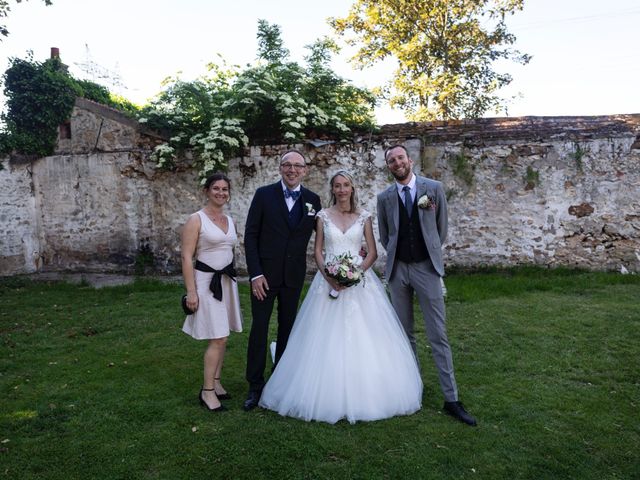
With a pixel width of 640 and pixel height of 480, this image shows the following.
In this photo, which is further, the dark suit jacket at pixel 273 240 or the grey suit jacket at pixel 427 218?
the dark suit jacket at pixel 273 240

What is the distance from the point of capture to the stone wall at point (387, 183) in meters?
9.23

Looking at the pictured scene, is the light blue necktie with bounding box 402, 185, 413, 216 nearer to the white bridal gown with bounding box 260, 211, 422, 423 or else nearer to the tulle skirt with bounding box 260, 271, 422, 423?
the white bridal gown with bounding box 260, 211, 422, 423

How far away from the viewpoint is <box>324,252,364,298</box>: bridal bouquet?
150 inches

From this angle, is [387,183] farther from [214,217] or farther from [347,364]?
[347,364]

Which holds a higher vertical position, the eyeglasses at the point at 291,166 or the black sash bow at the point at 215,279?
the eyeglasses at the point at 291,166

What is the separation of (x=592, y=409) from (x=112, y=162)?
1033 centimetres

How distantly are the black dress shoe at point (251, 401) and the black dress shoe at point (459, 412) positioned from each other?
1543mm

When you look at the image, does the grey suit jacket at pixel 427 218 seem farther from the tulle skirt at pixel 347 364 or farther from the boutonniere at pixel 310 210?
the boutonniere at pixel 310 210

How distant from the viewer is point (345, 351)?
3.71 metres

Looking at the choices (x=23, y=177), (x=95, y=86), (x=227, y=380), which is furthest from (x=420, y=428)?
(x=95, y=86)

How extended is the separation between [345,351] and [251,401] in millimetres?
920

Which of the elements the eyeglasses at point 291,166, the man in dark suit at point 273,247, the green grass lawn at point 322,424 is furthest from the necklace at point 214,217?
the green grass lawn at point 322,424

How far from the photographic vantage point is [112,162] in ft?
35.4

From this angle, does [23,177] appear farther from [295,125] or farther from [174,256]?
[295,125]
